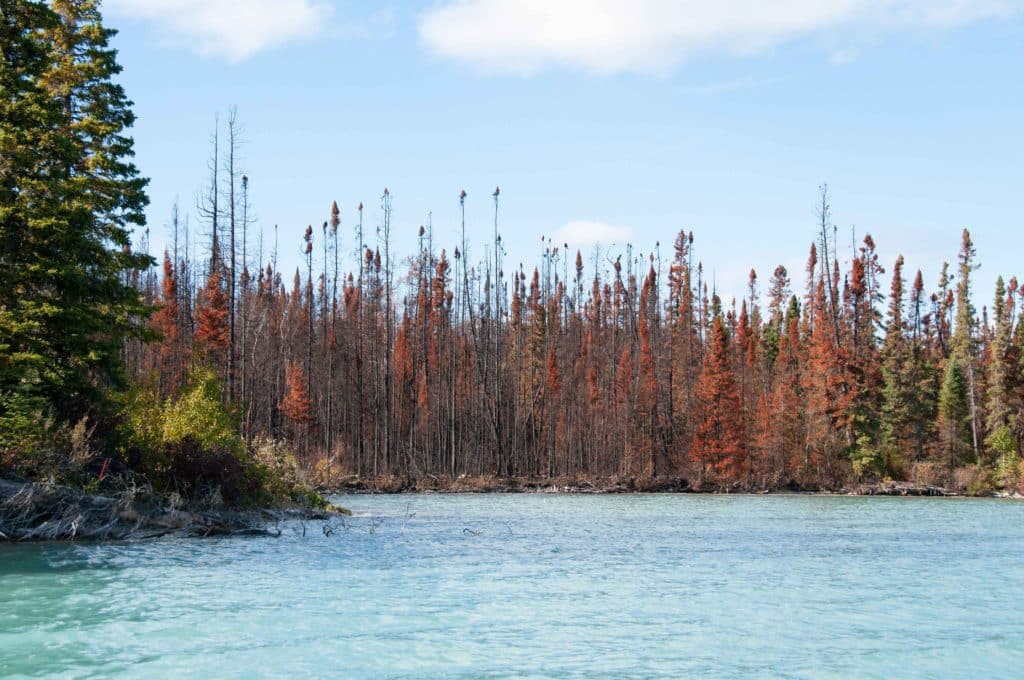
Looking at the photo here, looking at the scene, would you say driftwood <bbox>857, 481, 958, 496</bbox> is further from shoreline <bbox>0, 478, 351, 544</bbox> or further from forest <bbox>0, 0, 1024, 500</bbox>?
shoreline <bbox>0, 478, 351, 544</bbox>

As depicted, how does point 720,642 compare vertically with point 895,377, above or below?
below

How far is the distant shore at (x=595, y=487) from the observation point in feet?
166

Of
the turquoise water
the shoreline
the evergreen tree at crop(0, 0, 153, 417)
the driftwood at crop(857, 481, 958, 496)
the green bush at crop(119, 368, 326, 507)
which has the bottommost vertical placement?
the driftwood at crop(857, 481, 958, 496)

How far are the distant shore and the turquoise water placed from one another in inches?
1007

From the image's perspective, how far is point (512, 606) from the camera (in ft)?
46.5

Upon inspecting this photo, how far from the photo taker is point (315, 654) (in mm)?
11016

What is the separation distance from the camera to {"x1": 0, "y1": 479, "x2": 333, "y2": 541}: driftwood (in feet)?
65.2

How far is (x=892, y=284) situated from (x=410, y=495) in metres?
53.3

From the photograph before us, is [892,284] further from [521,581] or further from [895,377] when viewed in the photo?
[521,581]

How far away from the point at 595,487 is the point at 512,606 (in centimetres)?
4058

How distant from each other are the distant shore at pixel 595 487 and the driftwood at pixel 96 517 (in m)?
25.9

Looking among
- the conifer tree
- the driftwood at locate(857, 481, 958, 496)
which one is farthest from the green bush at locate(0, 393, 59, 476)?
the driftwood at locate(857, 481, 958, 496)

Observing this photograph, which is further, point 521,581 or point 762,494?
point 762,494

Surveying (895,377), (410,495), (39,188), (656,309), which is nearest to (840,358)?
(895,377)
